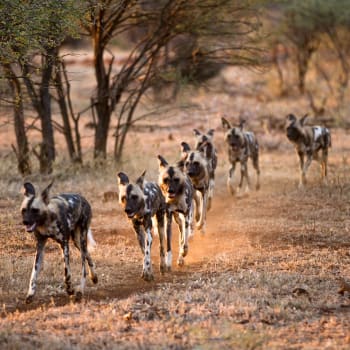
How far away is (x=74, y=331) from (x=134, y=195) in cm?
208

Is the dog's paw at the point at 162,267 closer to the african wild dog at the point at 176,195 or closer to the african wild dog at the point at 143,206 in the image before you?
the african wild dog at the point at 143,206

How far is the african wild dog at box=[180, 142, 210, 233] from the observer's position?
33.3ft

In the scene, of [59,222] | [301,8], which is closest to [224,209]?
[59,222]

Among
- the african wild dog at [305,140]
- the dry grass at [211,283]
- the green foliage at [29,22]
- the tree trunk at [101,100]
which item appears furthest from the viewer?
the african wild dog at [305,140]

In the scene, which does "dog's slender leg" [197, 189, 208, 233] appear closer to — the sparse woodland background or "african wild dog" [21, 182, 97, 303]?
the sparse woodland background

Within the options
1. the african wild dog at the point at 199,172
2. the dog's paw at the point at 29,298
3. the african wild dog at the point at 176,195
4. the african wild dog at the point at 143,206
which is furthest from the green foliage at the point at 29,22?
the dog's paw at the point at 29,298

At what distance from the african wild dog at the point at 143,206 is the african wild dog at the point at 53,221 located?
426 millimetres

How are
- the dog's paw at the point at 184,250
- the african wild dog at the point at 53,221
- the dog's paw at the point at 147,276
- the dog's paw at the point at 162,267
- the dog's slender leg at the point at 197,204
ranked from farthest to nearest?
the dog's slender leg at the point at 197,204 → the dog's paw at the point at 184,250 → the dog's paw at the point at 162,267 → the dog's paw at the point at 147,276 → the african wild dog at the point at 53,221

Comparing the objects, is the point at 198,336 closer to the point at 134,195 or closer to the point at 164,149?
the point at 134,195

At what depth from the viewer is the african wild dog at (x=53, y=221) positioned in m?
6.68

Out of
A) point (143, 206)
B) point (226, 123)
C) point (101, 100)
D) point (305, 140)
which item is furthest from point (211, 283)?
point (101, 100)

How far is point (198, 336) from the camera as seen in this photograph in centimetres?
554

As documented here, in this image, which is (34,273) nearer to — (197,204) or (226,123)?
(197,204)

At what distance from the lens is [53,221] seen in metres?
6.85
